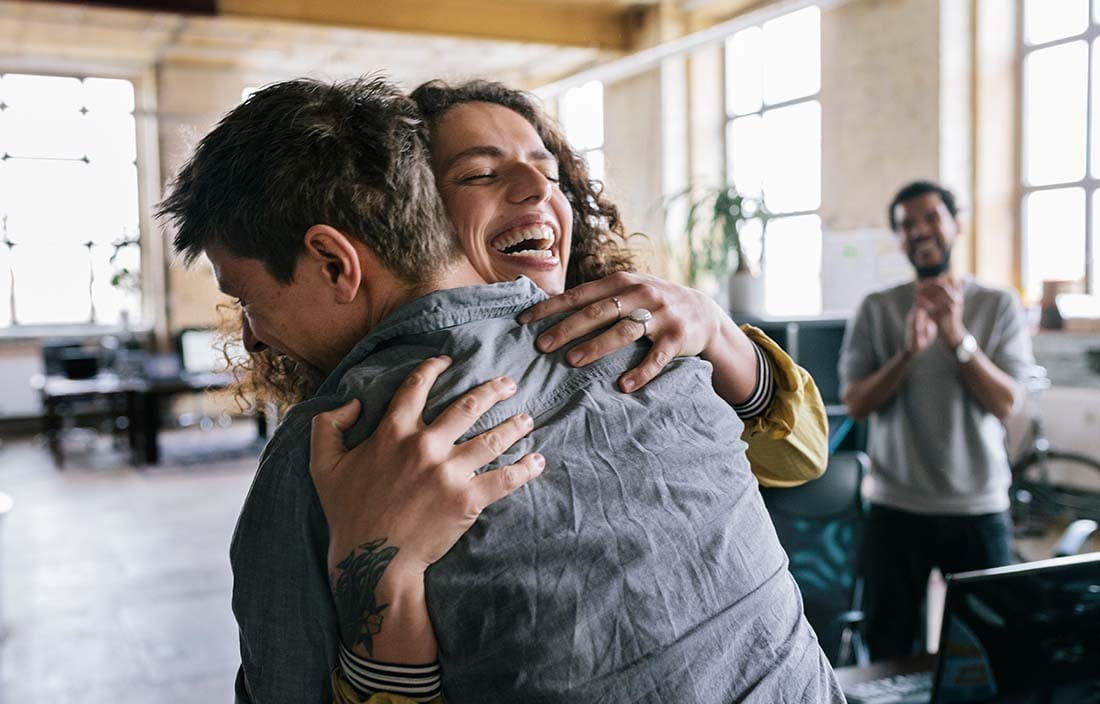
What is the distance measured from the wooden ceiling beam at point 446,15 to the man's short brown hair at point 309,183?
7.76 m

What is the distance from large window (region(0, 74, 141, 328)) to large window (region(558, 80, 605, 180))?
19.3 feet

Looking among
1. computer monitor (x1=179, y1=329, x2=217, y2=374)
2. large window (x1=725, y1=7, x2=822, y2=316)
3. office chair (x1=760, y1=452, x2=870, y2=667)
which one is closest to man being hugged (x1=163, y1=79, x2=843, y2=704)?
office chair (x1=760, y1=452, x2=870, y2=667)

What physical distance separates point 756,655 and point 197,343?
10.4 m

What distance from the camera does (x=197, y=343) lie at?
10492mm

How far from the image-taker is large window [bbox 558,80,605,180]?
12.8m

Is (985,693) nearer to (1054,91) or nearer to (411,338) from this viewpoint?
(411,338)

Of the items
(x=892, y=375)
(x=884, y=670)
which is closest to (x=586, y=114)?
(x=892, y=375)

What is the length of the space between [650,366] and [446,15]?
8755 mm

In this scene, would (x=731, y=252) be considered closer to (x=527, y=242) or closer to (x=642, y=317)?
(x=527, y=242)

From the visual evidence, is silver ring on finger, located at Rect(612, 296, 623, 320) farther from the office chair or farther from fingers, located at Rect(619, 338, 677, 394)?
the office chair

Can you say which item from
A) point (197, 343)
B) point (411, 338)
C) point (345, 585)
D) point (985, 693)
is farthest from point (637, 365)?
point (197, 343)

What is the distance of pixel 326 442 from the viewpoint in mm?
898

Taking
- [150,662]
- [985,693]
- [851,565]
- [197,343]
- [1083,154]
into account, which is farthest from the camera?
[197,343]

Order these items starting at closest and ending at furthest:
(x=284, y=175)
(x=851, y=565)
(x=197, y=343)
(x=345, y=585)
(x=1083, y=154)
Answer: (x=345, y=585) < (x=284, y=175) < (x=851, y=565) < (x=1083, y=154) < (x=197, y=343)
